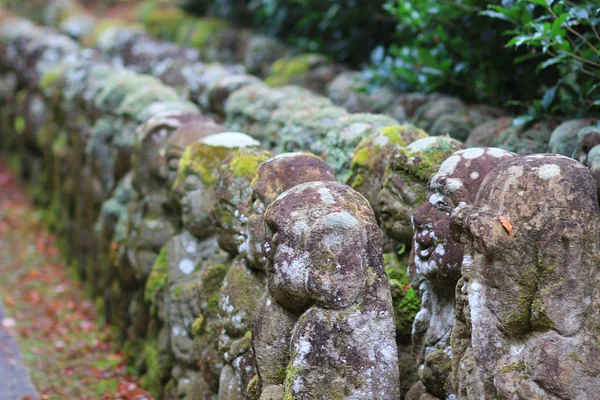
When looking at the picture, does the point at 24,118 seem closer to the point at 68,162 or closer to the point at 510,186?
the point at 68,162

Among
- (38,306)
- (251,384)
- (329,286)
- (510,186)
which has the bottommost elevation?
(38,306)

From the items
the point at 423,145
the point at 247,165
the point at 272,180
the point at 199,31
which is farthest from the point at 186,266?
the point at 199,31

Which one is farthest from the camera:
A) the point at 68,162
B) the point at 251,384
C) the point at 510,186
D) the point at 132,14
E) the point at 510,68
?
the point at 132,14

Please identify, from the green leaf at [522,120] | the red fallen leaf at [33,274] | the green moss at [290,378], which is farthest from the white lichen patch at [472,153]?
the red fallen leaf at [33,274]

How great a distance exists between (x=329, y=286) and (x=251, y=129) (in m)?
4.22

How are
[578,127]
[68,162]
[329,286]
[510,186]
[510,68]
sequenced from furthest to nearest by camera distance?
[68,162] → [510,68] → [578,127] → [329,286] → [510,186]

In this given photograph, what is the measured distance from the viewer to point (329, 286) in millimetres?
3627

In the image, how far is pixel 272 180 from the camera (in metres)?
4.53

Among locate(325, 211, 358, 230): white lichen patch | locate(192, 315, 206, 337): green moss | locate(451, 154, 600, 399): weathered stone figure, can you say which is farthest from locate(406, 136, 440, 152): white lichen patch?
locate(192, 315, 206, 337): green moss

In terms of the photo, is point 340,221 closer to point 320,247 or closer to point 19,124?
point 320,247

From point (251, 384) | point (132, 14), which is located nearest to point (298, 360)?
point (251, 384)

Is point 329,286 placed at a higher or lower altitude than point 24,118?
higher

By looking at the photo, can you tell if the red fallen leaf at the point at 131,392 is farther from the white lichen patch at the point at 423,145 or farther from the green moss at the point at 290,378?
the white lichen patch at the point at 423,145

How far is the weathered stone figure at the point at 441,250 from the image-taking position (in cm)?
382
